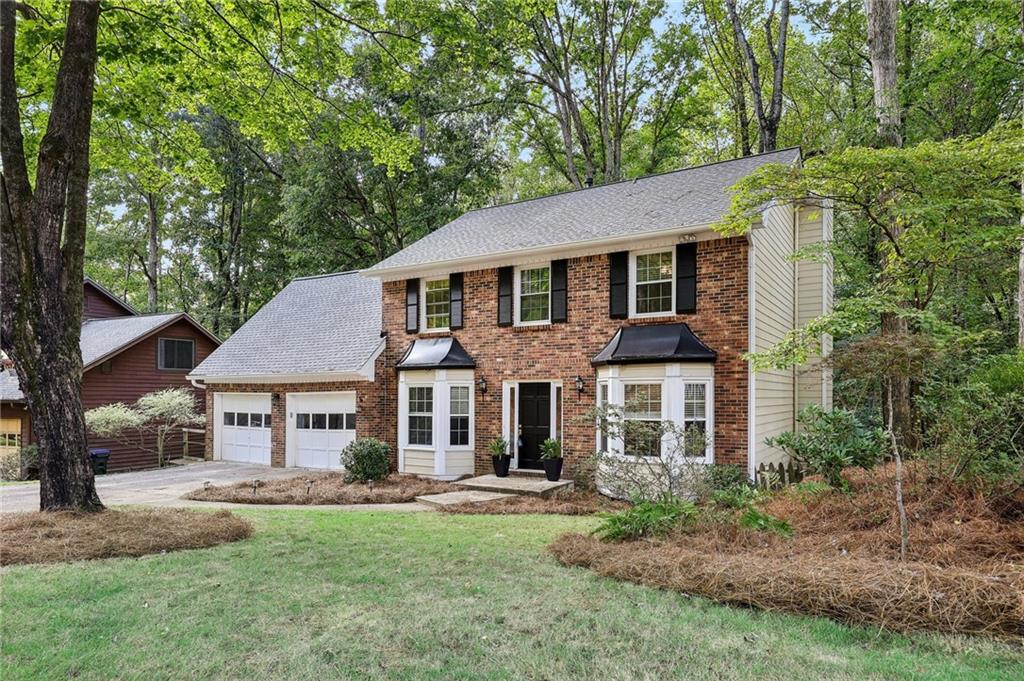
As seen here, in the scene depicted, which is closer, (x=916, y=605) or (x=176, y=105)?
(x=916, y=605)

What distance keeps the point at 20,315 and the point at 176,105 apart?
5659 millimetres

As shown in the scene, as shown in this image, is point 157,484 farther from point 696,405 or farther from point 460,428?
point 696,405

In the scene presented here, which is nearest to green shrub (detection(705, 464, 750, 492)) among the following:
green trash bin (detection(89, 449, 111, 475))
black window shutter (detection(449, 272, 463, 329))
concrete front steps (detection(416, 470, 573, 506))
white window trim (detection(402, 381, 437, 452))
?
concrete front steps (detection(416, 470, 573, 506))

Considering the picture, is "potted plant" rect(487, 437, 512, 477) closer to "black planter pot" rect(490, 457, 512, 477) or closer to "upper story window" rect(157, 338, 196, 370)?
"black planter pot" rect(490, 457, 512, 477)

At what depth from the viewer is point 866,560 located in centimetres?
478

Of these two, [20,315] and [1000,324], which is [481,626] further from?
[1000,324]

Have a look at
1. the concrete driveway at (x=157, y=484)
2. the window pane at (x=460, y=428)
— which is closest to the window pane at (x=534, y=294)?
the window pane at (x=460, y=428)

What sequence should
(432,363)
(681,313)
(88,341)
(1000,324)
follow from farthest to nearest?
(88,341), (1000,324), (432,363), (681,313)

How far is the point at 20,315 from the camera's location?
677 centimetres

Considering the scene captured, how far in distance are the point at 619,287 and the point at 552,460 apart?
12.0 feet

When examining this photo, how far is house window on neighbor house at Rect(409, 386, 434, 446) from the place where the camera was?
1310 centimetres

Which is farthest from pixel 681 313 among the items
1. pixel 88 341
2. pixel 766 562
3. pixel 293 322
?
pixel 88 341

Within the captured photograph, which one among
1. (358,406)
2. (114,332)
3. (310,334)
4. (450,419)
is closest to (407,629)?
(450,419)

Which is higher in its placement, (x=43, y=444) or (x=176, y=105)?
(x=176, y=105)
